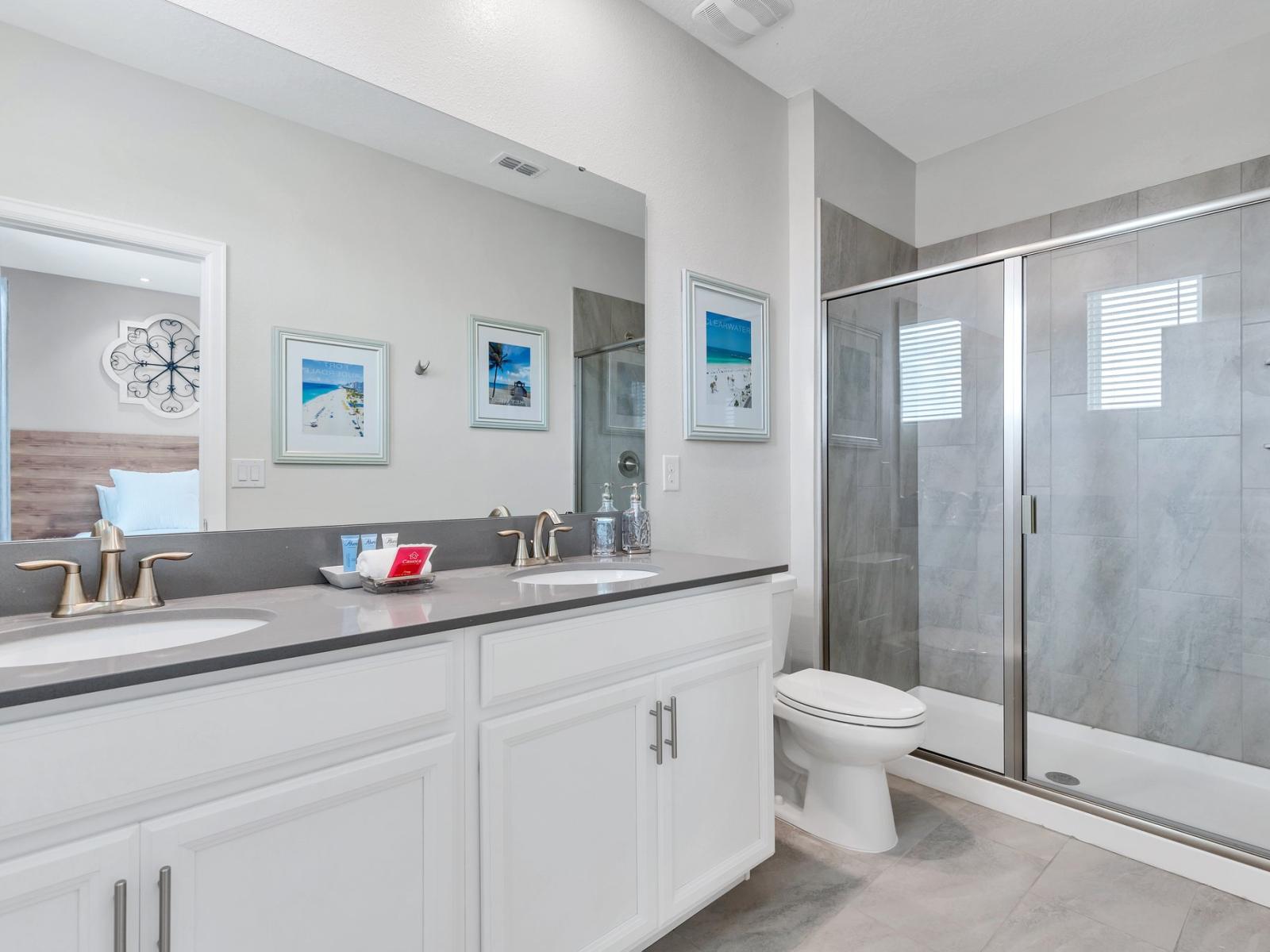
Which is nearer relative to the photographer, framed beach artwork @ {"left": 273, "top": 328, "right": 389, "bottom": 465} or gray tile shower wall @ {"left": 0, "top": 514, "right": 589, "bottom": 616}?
gray tile shower wall @ {"left": 0, "top": 514, "right": 589, "bottom": 616}

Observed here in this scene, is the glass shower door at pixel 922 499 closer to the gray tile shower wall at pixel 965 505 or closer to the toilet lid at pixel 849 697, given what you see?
the gray tile shower wall at pixel 965 505

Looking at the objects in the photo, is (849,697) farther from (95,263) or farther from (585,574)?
(95,263)

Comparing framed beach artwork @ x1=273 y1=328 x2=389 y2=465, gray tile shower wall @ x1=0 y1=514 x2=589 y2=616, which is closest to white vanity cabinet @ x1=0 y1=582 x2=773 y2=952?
gray tile shower wall @ x1=0 y1=514 x2=589 y2=616

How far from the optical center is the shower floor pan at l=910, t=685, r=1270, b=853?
197cm

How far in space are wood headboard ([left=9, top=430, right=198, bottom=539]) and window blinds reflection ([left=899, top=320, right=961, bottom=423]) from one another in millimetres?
2441

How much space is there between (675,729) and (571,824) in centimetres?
30

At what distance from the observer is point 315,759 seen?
38.5 inches

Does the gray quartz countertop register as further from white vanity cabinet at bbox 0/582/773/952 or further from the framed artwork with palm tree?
the framed artwork with palm tree

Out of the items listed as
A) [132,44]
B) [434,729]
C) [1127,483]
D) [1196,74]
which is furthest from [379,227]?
[1196,74]

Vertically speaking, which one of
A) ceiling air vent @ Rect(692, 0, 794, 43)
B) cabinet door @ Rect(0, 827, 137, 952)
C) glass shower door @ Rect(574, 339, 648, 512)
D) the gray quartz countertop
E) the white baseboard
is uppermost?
ceiling air vent @ Rect(692, 0, 794, 43)

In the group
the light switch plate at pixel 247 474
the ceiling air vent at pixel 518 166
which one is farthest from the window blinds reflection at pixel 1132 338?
the light switch plate at pixel 247 474

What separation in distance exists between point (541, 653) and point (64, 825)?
68 centimetres

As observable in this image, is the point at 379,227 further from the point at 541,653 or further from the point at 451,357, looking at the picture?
the point at 541,653

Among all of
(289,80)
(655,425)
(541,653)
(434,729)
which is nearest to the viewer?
(434,729)
